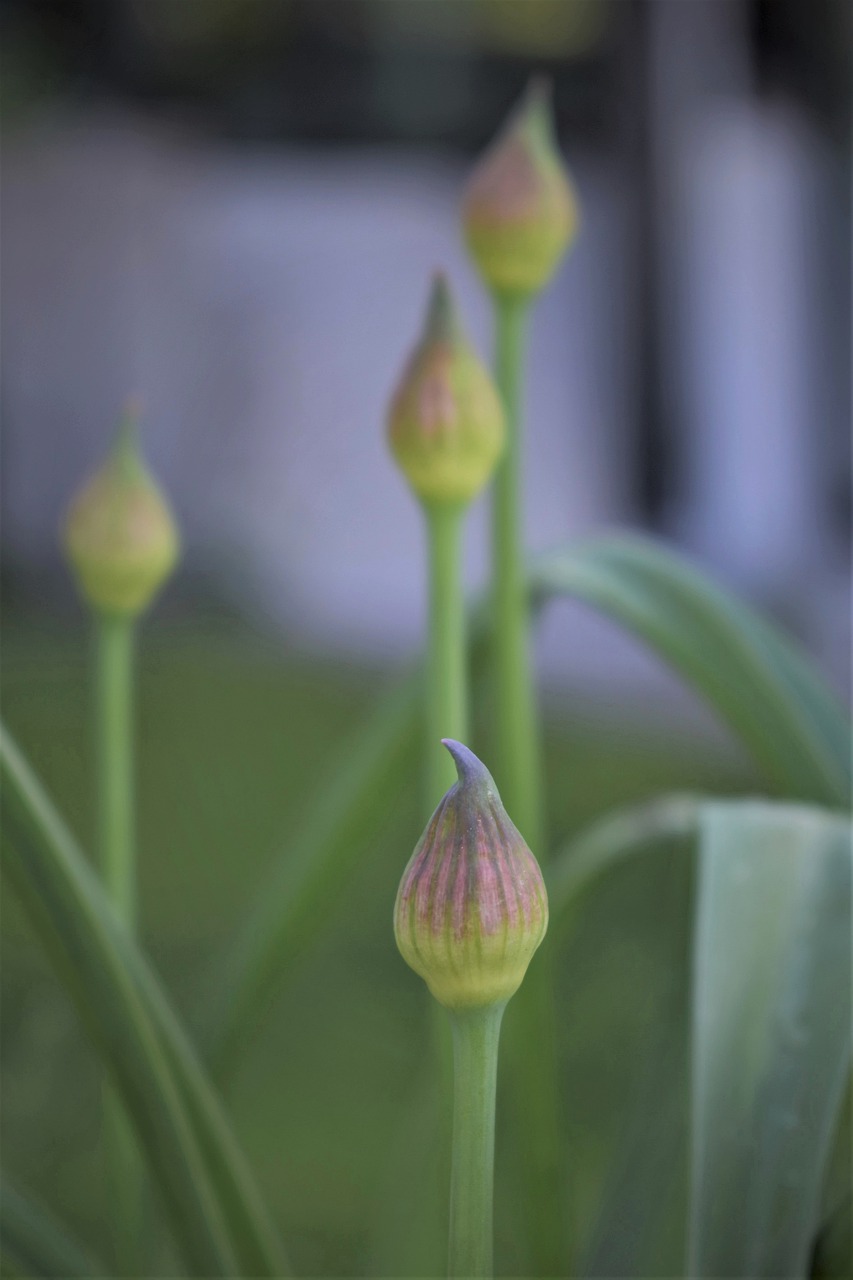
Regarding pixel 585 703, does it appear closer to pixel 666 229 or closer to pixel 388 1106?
pixel 388 1106

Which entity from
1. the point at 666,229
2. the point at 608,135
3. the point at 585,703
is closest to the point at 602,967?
the point at 585,703

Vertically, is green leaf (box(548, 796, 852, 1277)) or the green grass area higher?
green leaf (box(548, 796, 852, 1277))

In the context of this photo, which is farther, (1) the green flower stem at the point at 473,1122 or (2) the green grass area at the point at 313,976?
(2) the green grass area at the point at 313,976

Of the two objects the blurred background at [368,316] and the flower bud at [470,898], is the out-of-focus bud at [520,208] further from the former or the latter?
the blurred background at [368,316]

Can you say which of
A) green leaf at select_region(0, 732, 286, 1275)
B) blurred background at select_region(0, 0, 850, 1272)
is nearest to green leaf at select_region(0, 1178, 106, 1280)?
green leaf at select_region(0, 732, 286, 1275)

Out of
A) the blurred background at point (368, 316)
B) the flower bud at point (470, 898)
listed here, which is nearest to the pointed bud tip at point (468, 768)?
the flower bud at point (470, 898)

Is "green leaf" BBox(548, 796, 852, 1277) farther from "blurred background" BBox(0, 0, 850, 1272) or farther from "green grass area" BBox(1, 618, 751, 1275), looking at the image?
"blurred background" BBox(0, 0, 850, 1272)

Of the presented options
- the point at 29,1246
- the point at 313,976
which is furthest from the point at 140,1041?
the point at 313,976
